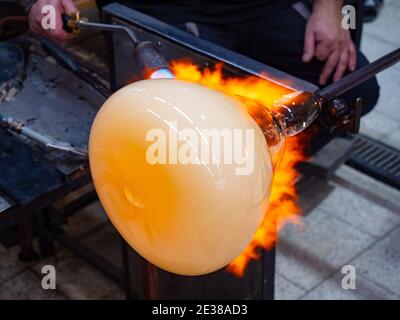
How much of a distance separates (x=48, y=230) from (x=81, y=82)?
0.63 m

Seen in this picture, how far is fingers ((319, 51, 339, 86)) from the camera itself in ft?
5.18

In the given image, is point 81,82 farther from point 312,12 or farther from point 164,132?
point 164,132

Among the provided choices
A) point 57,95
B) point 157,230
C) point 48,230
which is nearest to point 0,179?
point 57,95

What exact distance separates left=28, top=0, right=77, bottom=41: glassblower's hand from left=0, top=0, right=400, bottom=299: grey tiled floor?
2.46ft

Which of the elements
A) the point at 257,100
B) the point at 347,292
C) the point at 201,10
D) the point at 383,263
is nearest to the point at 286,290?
the point at 347,292

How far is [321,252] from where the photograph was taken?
→ 2.02m

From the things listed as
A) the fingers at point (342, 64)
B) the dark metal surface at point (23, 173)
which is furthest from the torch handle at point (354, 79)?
the dark metal surface at point (23, 173)

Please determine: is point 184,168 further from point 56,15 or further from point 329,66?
point 329,66

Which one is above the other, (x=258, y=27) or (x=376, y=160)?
(x=258, y=27)

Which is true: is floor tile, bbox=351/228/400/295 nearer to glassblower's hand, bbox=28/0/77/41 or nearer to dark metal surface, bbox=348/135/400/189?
dark metal surface, bbox=348/135/400/189

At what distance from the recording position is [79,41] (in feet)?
5.51

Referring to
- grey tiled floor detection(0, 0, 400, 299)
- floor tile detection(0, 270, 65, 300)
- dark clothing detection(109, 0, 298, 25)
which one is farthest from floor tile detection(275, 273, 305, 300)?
dark clothing detection(109, 0, 298, 25)

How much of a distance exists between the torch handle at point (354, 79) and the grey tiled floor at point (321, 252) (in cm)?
86

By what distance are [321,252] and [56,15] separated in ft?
3.28
